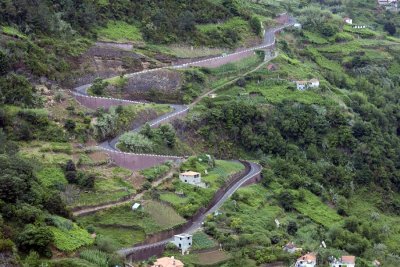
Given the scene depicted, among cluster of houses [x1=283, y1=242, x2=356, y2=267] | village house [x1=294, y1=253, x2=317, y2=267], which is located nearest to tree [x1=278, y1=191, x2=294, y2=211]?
cluster of houses [x1=283, y1=242, x2=356, y2=267]

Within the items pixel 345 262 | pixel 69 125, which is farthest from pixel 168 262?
pixel 69 125

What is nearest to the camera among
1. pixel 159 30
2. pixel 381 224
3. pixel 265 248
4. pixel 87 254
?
pixel 87 254

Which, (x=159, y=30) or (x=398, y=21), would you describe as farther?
(x=398, y=21)

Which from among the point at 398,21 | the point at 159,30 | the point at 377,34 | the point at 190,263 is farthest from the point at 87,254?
the point at 398,21

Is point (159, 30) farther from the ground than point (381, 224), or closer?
farther from the ground

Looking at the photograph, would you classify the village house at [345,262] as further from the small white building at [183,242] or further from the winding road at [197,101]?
the small white building at [183,242]

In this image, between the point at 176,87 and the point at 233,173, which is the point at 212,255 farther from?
the point at 176,87
